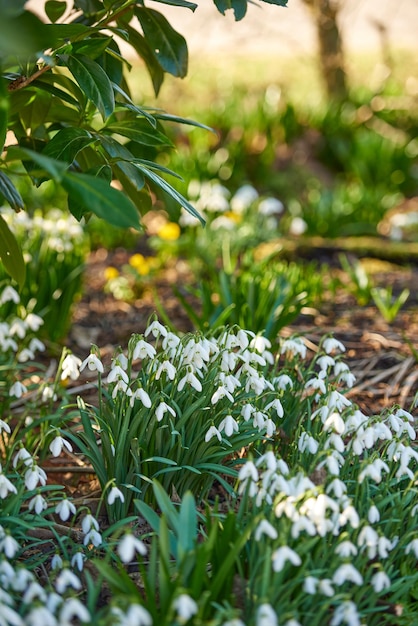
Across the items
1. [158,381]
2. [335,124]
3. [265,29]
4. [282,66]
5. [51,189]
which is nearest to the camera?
[158,381]

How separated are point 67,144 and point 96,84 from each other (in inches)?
7.4

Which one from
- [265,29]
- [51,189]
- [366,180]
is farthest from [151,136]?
[265,29]

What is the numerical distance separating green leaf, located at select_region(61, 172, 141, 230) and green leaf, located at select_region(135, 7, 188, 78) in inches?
31.2

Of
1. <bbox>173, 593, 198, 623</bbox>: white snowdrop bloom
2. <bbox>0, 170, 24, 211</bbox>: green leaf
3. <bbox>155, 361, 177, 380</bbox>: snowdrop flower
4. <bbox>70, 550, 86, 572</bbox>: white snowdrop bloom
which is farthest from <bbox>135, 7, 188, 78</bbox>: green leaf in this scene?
<bbox>173, 593, 198, 623</bbox>: white snowdrop bloom

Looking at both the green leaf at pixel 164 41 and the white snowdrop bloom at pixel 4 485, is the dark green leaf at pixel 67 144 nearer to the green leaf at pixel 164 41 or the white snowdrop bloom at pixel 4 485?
the green leaf at pixel 164 41

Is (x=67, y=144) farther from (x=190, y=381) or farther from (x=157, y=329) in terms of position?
(x=190, y=381)

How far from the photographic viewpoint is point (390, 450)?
169 centimetres

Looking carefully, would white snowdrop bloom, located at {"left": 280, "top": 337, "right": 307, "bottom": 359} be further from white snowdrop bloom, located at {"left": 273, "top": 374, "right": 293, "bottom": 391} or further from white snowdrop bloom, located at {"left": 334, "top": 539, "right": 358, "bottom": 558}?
white snowdrop bloom, located at {"left": 334, "top": 539, "right": 358, "bottom": 558}

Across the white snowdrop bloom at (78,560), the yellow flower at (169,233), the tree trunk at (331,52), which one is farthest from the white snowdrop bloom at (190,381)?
the tree trunk at (331,52)

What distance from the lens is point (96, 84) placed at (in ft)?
5.38

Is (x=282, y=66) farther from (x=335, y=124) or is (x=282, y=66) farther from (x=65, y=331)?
(x=65, y=331)

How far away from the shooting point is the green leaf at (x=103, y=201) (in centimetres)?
130

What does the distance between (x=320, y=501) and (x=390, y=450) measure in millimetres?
391

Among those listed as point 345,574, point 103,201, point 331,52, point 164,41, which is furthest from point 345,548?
point 331,52
